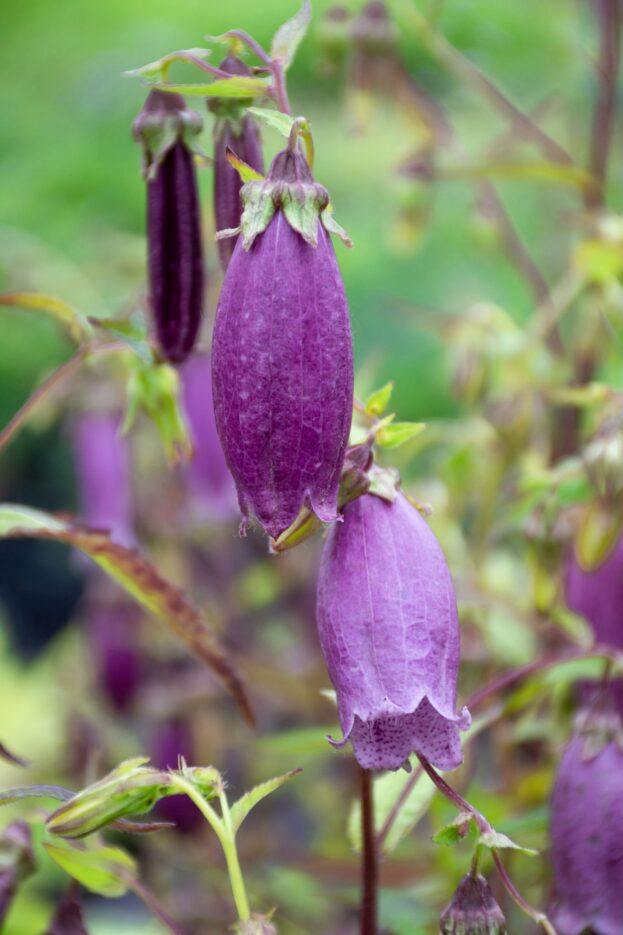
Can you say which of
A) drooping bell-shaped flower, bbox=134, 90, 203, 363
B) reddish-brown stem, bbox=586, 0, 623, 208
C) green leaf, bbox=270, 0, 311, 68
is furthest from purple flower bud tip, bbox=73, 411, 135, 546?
green leaf, bbox=270, 0, 311, 68

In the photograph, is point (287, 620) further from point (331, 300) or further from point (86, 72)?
point (86, 72)

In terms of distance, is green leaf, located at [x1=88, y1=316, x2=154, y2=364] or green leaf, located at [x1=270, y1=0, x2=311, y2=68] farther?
green leaf, located at [x1=88, y1=316, x2=154, y2=364]

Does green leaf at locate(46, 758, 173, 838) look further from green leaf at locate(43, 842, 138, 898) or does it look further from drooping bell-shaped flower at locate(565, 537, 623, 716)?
drooping bell-shaped flower at locate(565, 537, 623, 716)

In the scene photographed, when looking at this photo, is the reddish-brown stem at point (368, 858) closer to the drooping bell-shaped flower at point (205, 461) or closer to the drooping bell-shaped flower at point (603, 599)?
the drooping bell-shaped flower at point (603, 599)

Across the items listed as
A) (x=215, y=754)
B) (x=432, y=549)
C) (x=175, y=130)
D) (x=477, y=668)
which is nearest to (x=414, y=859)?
(x=477, y=668)

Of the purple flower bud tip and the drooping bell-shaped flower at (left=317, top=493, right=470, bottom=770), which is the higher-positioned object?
the drooping bell-shaped flower at (left=317, top=493, right=470, bottom=770)

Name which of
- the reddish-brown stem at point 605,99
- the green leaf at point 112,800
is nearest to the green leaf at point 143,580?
the green leaf at point 112,800
